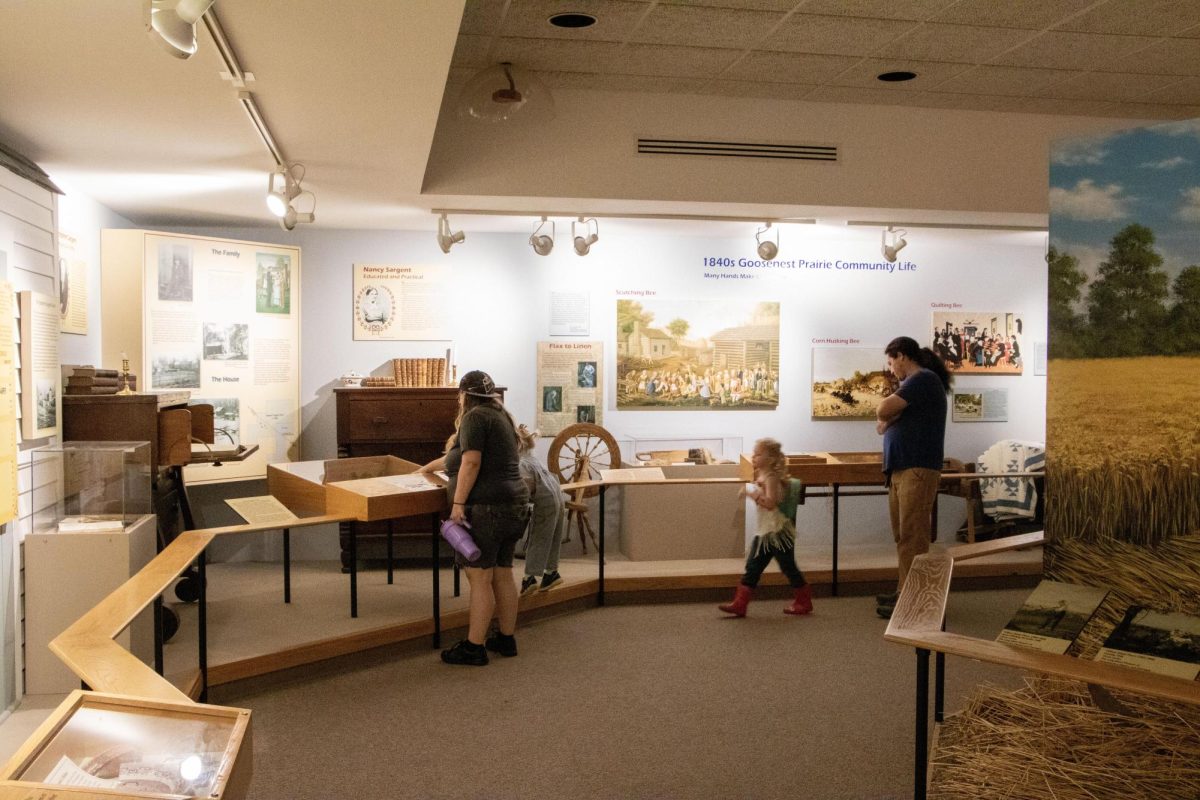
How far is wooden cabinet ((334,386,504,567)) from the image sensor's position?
7582 millimetres

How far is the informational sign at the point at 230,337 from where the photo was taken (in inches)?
284

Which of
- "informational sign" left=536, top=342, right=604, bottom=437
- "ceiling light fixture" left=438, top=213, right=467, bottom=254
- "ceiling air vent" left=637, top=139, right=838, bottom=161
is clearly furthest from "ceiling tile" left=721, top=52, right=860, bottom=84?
"informational sign" left=536, top=342, right=604, bottom=437

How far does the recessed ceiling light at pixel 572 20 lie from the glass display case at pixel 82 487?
10.3 ft

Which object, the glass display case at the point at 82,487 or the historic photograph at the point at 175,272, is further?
the historic photograph at the point at 175,272

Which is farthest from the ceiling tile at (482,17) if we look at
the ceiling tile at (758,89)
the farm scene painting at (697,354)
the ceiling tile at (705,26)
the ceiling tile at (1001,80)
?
the farm scene painting at (697,354)

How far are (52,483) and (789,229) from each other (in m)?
5.96

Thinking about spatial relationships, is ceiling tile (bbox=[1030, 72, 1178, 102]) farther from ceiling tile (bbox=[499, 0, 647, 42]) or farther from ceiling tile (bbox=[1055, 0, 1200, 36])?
ceiling tile (bbox=[499, 0, 647, 42])

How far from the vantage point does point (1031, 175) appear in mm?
7215

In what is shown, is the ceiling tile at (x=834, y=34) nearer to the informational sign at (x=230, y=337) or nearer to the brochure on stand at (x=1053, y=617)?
the brochure on stand at (x=1053, y=617)

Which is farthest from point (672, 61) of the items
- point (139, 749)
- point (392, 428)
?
point (139, 749)

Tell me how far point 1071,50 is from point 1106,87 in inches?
37.2

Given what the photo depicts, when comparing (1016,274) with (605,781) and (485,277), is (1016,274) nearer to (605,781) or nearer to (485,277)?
(485,277)

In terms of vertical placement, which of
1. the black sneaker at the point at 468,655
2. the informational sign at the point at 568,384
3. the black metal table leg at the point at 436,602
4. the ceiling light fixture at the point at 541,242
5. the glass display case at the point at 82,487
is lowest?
the black sneaker at the point at 468,655

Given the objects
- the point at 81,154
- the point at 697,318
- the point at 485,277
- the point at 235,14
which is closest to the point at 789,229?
the point at 697,318
